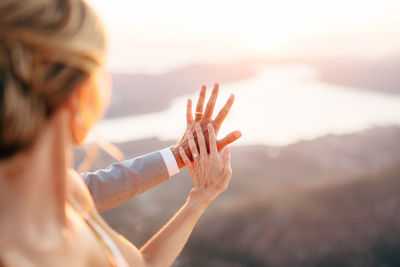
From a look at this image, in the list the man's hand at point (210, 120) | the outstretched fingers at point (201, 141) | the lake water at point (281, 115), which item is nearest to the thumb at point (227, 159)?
the outstretched fingers at point (201, 141)

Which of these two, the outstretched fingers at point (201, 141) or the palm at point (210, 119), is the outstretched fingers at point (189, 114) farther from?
the outstretched fingers at point (201, 141)

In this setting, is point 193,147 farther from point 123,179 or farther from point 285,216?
point 285,216

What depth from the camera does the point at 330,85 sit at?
42.3 m

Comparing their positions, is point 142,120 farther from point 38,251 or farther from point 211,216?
point 38,251

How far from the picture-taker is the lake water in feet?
68.1

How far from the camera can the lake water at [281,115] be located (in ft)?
68.1

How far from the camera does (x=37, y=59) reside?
0.81m

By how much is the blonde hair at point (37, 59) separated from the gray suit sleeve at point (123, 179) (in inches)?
47.7

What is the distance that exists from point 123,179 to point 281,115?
24605 mm

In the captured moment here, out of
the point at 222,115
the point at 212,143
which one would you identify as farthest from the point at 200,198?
the point at 222,115

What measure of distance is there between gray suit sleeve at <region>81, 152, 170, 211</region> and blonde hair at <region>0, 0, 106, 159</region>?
47.7 inches

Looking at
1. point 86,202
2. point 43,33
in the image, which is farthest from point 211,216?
point 43,33

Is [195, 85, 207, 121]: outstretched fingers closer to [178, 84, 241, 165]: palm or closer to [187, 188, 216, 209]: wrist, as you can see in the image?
[178, 84, 241, 165]: palm

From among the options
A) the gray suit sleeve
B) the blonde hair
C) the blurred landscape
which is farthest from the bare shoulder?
the blurred landscape
